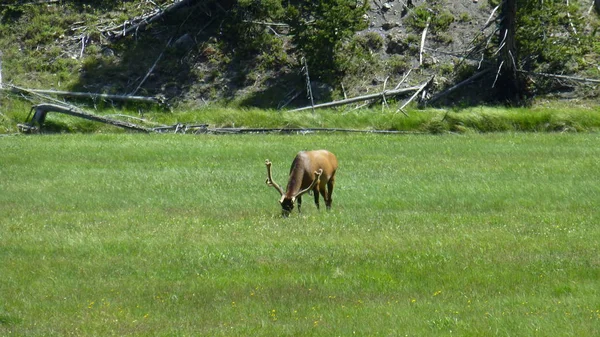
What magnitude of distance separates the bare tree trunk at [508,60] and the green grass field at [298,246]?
889 centimetres

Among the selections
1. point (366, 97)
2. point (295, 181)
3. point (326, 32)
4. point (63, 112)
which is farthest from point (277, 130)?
point (295, 181)

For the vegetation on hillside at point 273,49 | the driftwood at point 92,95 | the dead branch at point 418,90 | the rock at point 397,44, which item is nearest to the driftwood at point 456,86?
the vegetation on hillside at point 273,49

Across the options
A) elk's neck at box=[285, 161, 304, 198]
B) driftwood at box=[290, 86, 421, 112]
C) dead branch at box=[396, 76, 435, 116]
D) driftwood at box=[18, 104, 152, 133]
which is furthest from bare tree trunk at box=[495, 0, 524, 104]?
elk's neck at box=[285, 161, 304, 198]

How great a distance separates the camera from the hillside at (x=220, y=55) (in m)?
39.5

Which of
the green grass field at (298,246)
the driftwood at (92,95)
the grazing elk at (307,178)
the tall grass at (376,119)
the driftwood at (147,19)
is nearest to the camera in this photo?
the green grass field at (298,246)

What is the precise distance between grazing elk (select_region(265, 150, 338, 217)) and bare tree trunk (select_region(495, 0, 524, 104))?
16.7m

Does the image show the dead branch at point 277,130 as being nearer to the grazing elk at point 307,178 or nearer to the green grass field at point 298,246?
the green grass field at point 298,246

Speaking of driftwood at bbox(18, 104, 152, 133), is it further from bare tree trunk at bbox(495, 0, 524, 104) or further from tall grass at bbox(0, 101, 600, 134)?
bare tree trunk at bbox(495, 0, 524, 104)

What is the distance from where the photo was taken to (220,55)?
4247 cm

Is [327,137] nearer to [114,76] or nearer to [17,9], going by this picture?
[114,76]

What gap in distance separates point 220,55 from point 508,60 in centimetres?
1211

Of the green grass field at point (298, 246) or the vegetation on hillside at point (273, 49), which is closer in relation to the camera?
the green grass field at point (298, 246)

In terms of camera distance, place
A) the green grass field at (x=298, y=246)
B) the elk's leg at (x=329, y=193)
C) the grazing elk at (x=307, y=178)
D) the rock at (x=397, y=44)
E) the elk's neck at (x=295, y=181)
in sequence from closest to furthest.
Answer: the green grass field at (x=298, y=246) < the grazing elk at (x=307, y=178) < the elk's neck at (x=295, y=181) < the elk's leg at (x=329, y=193) < the rock at (x=397, y=44)

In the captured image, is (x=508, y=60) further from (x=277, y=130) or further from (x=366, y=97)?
(x=277, y=130)
